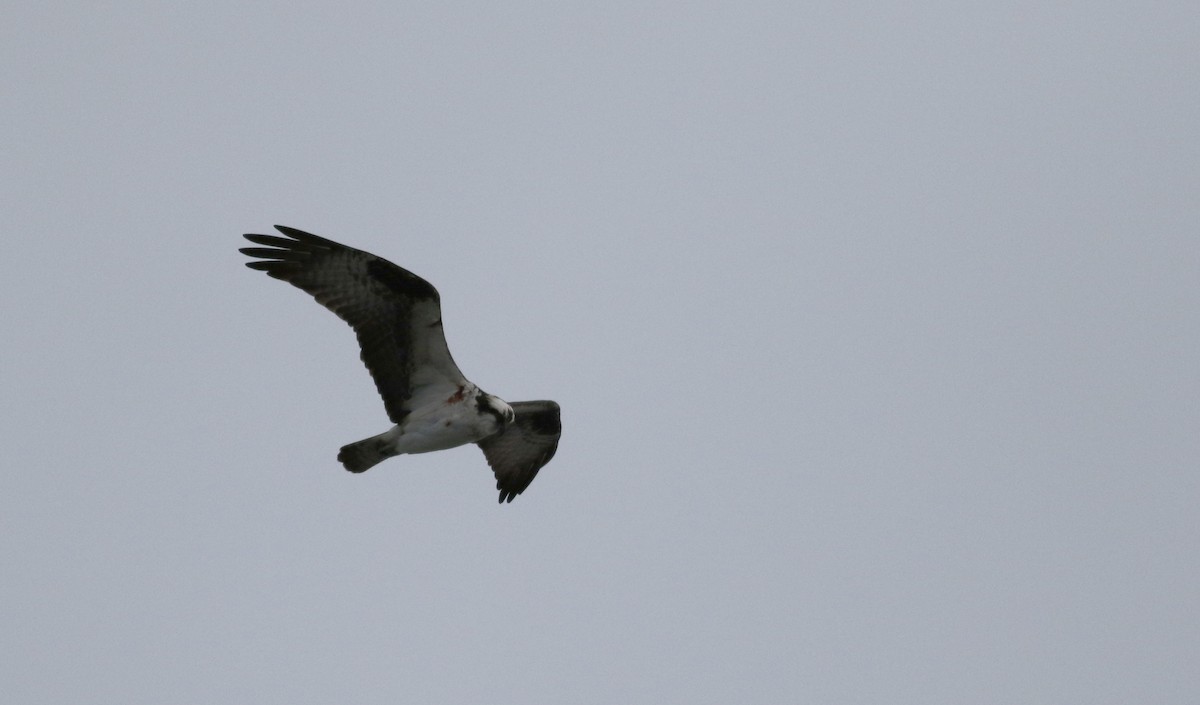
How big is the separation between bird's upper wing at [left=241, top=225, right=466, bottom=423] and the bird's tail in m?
0.31

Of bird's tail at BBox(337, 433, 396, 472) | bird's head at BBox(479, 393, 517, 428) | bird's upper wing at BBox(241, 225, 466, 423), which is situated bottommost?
bird's tail at BBox(337, 433, 396, 472)

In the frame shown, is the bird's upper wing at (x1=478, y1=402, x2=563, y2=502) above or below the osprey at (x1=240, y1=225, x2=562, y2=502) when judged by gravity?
below

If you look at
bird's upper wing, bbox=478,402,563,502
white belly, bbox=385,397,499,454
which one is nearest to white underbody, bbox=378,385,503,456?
white belly, bbox=385,397,499,454

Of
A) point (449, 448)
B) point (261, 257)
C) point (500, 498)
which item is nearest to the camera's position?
point (261, 257)

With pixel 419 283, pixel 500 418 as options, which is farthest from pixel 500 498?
pixel 419 283

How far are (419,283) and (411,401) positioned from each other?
4.65 feet

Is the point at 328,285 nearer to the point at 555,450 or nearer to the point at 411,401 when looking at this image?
the point at 411,401

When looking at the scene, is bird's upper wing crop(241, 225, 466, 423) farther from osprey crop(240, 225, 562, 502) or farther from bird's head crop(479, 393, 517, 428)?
bird's head crop(479, 393, 517, 428)

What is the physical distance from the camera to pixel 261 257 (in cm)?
1545

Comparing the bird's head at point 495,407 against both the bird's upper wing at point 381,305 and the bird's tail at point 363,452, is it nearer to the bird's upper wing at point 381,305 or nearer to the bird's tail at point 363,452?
the bird's upper wing at point 381,305

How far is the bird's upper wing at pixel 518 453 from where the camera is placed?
17953 mm

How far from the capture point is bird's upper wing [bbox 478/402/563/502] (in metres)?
18.0

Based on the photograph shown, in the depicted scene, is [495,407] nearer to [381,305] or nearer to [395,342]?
[395,342]

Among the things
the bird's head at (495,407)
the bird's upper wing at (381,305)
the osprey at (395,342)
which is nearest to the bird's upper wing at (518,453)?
the osprey at (395,342)
